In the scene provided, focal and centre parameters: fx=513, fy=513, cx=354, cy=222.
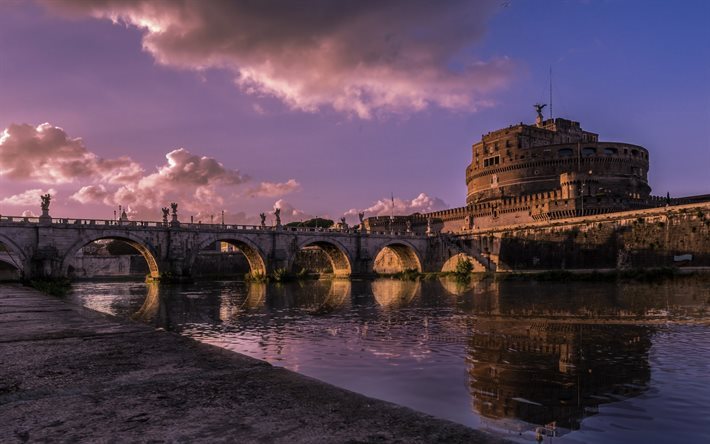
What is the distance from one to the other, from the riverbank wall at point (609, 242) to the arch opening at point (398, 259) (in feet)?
35.4

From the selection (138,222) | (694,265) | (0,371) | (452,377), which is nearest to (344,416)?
(0,371)

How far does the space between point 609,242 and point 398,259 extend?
32.6 meters

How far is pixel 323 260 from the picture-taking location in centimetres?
8288

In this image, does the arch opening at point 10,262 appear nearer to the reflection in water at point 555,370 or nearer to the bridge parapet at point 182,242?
the bridge parapet at point 182,242

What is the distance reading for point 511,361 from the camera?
9.41 m

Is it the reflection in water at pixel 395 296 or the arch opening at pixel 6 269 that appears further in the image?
the arch opening at pixel 6 269

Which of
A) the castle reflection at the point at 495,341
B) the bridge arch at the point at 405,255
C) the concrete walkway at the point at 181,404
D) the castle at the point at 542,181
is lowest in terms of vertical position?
the castle reflection at the point at 495,341

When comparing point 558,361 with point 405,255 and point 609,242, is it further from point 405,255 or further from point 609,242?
point 405,255

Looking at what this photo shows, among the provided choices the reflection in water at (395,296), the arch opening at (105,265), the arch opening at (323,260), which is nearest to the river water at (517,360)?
the reflection in water at (395,296)

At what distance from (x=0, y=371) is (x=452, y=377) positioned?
6084 millimetres

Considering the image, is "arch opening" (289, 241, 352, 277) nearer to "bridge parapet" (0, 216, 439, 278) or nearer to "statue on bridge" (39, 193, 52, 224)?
"bridge parapet" (0, 216, 439, 278)

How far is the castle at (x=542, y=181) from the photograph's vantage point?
6097 cm

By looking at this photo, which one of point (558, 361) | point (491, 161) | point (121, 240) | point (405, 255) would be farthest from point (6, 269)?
point (558, 361)

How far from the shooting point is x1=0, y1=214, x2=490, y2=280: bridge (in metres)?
43.2
